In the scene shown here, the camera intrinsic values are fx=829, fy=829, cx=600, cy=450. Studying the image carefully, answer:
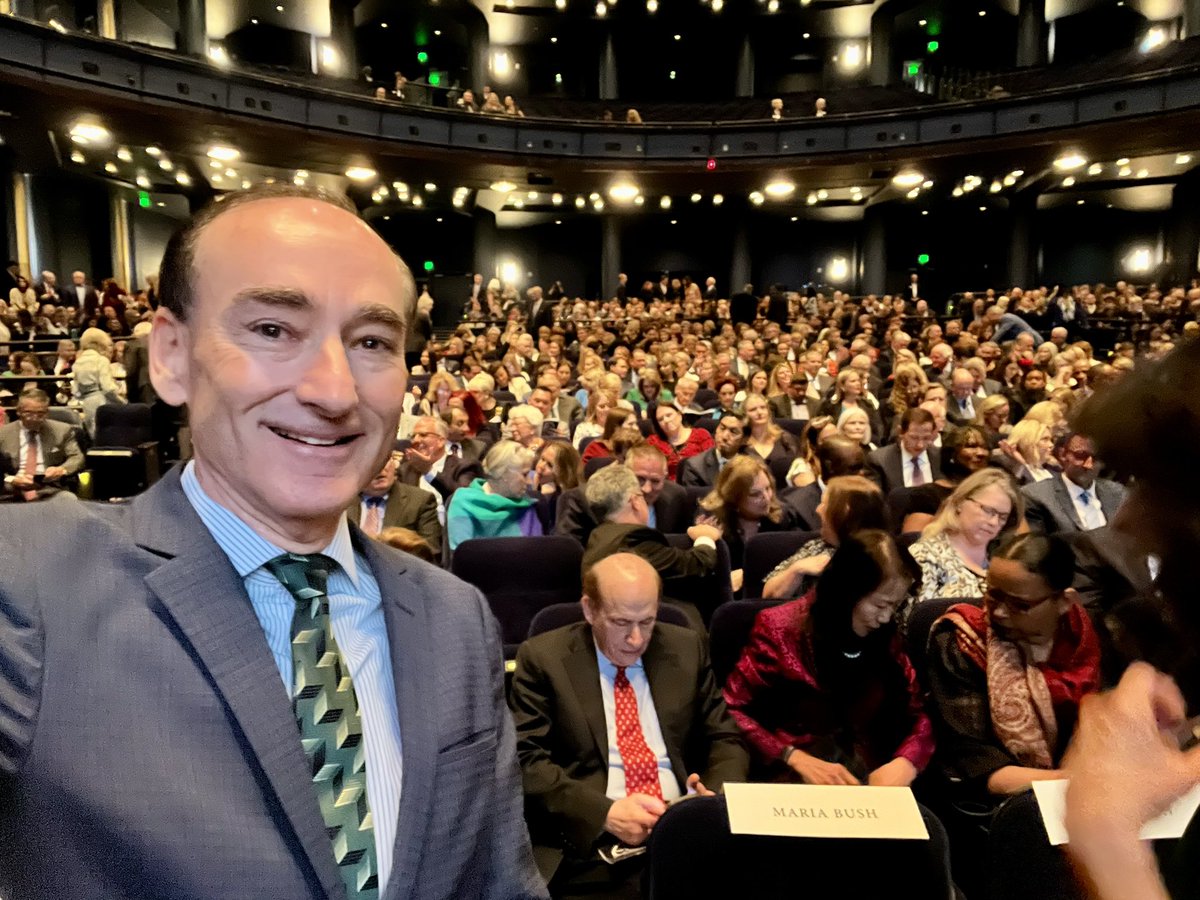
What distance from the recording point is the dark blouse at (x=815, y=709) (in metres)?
2.55

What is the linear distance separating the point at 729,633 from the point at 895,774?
764mm

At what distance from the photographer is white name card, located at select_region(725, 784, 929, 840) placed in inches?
67.7

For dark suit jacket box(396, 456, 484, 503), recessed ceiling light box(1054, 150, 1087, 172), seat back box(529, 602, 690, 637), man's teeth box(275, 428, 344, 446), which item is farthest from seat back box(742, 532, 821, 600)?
recessed ceiling light box(1054, 150, 1087, 172)

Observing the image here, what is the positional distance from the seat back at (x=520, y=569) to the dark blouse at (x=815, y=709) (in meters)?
1.30

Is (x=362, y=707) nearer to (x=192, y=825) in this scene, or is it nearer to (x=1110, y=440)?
(x=192, y=825)

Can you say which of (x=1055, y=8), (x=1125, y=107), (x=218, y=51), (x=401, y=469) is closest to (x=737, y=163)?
(x=1125, y=107)

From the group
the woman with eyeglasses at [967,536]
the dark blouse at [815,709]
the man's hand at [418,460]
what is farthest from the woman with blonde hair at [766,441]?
the dark blouse at [815,709]

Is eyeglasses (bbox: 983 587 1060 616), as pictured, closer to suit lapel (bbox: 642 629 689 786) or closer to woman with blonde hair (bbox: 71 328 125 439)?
suit lapel (bbox: 642 629 689 786)

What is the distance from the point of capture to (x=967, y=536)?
3.33 metres

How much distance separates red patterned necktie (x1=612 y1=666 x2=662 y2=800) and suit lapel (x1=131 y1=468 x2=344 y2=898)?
1663 millimetres

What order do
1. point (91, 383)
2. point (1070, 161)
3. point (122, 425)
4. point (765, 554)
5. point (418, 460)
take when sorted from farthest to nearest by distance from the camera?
1. point (1070, 161)
2. point (91, 383)
3. point (122, 425)
4. point (418, 460)
5. point (765, 554)

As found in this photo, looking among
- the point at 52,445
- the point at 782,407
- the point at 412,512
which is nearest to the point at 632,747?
the point at 412,512

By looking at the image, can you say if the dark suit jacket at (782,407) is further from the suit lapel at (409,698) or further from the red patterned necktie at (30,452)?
the suit lapel at (409,698)

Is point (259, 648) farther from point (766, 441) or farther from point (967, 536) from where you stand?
point (766, 441)
